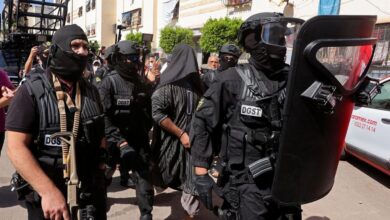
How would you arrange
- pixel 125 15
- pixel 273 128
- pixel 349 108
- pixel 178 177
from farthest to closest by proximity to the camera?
1. pixel 125 15
2. pixel 178 177
3. pixel 273 128
4. pixel 349 108

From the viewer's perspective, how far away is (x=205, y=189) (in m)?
2.20

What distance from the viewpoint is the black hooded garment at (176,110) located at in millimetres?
3400

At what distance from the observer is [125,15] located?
3806 centimetres

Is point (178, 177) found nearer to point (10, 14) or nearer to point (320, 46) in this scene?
point (320, 46)

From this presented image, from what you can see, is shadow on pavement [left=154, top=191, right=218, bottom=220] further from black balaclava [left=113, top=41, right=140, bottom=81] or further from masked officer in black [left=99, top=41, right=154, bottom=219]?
black balaclava [left=113, top=41, right=140, bottom=81]

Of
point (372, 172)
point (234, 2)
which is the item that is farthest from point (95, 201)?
point (234, 2)

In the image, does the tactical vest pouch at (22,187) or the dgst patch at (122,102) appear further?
the dgst patch at (122,102)

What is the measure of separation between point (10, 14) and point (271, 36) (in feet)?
29.6

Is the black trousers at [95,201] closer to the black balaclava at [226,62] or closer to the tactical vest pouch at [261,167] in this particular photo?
the tactical vest pouch at [261,167]

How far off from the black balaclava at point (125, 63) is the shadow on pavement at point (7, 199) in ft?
6.13

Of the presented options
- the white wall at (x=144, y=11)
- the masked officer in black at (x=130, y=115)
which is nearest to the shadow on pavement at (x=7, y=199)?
the masked officer in black at (x=130, y=115)

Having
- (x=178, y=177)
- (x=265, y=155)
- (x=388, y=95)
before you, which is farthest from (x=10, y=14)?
(x=265, y=155)

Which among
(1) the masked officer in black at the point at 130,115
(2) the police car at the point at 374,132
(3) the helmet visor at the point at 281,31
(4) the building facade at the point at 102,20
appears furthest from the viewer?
(4) the building facade at the point at 102,20

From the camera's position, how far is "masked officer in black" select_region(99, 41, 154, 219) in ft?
11.5
